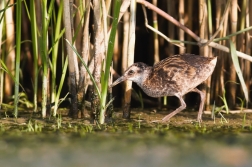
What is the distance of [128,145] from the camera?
555 cm

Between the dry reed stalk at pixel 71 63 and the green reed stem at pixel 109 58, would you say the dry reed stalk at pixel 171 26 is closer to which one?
the dry reed stalk at pixel 71 63

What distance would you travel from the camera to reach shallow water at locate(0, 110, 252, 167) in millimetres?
5008

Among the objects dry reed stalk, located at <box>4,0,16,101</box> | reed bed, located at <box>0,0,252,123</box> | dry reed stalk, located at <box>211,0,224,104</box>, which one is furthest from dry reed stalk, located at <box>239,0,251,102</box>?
dry reed stalk, located at <box>4,0,16,101</box>

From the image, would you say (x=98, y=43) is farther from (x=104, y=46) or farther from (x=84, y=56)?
(x=84, y=56)

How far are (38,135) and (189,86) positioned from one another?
1705 mm

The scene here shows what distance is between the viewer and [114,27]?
596 centimetres

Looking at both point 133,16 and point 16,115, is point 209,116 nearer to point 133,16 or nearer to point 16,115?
point 133,16

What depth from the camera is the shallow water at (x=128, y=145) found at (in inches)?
197

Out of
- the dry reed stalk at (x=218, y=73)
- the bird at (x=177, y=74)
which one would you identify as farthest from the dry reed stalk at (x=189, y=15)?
the bird at (x=177, y=74)

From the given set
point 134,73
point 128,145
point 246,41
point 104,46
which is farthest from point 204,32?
point 128,145

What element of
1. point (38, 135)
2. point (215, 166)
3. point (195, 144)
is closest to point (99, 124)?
point (38, 135)

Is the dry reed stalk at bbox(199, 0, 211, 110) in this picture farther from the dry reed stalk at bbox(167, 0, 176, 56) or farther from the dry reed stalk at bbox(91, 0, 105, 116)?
the dry reed stalk at bbox(91, 0, 105, 116)

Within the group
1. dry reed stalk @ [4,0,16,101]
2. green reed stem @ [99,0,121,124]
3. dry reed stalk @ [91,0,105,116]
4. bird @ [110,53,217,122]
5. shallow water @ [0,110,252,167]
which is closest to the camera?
shallow water @ [0,110,252,167]

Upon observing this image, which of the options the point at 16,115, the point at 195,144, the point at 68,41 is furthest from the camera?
the point at 16,115
